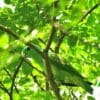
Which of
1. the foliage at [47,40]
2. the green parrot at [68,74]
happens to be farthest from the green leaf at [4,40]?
the foliage at [47,40]

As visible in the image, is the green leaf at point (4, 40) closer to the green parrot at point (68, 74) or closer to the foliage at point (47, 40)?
the green parrot at point (68, 74)

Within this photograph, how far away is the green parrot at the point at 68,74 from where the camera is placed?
1.87 m

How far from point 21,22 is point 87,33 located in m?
0.81

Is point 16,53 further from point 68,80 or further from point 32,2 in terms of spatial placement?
point 32,2

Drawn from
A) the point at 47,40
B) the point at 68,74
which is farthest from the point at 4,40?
the point at 47,40

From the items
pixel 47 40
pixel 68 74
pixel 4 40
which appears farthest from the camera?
pixel 47 40

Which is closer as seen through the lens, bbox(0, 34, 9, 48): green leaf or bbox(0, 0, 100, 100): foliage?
bbox(0, 34, 9, 48): green leaf

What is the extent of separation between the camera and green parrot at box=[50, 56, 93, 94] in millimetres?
1870

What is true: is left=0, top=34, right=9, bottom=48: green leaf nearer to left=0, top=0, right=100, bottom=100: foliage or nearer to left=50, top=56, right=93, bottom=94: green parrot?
left=50, top=56, right=93, bottom=94: green parrot

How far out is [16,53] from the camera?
179cm

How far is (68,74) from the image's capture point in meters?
1.91

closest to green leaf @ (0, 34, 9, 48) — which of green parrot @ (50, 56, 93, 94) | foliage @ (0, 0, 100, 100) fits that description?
green parrot @ (50, 56, 93, 94)

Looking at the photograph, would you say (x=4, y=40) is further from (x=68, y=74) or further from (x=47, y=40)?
(x=47, y=40)

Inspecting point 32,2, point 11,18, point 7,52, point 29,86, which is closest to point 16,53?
point 7,52
